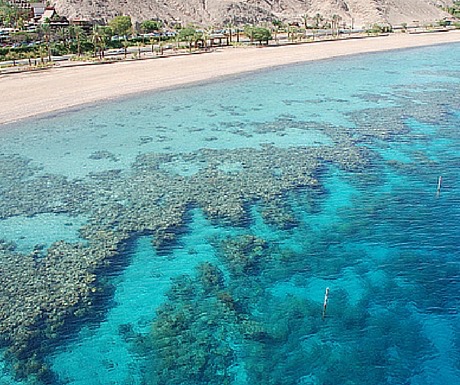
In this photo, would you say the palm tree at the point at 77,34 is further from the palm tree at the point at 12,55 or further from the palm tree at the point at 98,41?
the palm tree at the point at 12,55

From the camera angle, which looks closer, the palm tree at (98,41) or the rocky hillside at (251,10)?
the palm tree at (98,41)

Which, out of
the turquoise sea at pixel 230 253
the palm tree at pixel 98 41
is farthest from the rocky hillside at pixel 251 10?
the turquoise sea at pixel 230 253

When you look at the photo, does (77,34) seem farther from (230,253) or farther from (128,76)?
(230,253)

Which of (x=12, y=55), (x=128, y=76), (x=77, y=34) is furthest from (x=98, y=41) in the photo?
(x=128, y=76)

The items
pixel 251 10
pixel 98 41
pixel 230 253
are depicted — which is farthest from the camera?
pixel 251 10

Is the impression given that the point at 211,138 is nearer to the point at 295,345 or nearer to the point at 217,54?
the point at 295,345

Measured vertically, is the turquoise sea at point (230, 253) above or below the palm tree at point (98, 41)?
below
